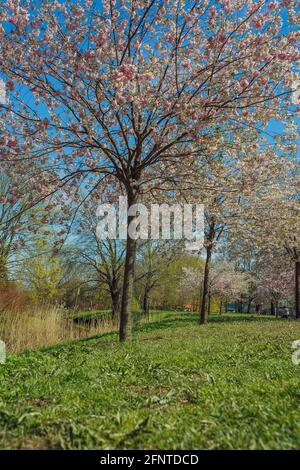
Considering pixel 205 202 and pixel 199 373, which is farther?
pixel 205 202

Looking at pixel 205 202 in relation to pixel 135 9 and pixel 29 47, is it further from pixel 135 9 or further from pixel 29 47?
pixel 29 47

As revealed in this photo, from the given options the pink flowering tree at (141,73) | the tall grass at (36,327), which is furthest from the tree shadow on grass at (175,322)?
the pink flowering tree at (141,73)

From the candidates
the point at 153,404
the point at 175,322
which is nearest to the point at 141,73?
the point at 153,404

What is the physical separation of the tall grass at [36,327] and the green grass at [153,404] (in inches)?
215

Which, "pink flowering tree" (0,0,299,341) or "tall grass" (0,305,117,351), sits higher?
"pink flowering tree" (0,0,299,341)

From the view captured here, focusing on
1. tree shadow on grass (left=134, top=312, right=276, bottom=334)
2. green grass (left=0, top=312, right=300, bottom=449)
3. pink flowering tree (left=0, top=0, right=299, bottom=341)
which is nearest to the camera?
green grass (left=0, top=312, right=300, bottom=449)

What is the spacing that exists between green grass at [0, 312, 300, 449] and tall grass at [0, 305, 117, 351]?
5.46 meters

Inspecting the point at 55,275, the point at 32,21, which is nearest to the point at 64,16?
the point at 32,21

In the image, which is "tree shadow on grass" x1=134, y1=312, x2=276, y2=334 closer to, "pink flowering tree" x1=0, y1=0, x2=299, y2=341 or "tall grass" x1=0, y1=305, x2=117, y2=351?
"tall grass" x1=0, y1=305, x2=117, y2=351

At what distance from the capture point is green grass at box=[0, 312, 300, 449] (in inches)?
93.4

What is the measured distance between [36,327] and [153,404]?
884cm

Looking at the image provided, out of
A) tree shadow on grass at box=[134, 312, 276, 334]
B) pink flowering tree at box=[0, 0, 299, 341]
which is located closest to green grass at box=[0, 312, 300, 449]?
pink flowering tree at box=[0, 0, 299, 341]

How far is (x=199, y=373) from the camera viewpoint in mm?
4277

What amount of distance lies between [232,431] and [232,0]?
25.2 feet
